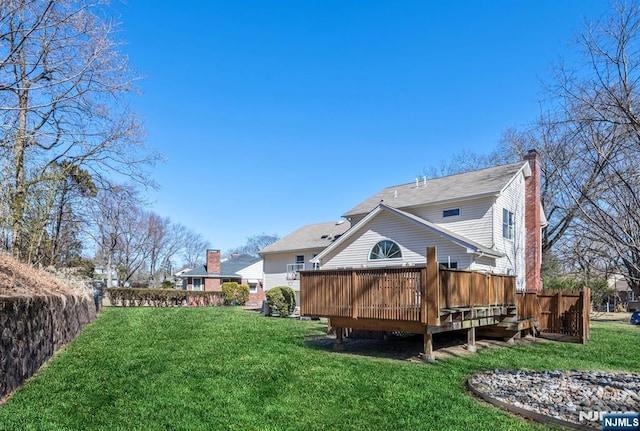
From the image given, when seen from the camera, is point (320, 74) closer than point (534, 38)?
No

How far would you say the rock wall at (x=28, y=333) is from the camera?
5.71 meters

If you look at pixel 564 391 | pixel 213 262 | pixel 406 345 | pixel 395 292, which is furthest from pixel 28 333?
pixel 213 262

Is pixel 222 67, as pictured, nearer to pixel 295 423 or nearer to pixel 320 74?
pixel 320 74

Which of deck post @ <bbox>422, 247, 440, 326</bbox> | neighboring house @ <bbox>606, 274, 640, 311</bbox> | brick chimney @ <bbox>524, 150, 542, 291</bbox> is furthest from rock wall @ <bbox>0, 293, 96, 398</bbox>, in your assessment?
neighboring house @ <bbox>606, 274, 640, 311</bbox>

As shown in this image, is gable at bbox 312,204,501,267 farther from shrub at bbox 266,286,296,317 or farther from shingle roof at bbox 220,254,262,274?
shingle roof at bbox 220,254,262,274

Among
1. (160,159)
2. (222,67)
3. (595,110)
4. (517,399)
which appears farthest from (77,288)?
(595,110)

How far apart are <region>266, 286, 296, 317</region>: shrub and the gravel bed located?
13295mm

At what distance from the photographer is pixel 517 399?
5.91m

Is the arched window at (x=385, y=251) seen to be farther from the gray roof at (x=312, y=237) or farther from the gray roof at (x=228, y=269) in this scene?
the gray roof at (x=228, y=269)

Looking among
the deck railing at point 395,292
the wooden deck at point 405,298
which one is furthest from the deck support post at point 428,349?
the deck railing at point 395,292

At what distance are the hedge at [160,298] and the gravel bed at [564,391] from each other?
23.8 m

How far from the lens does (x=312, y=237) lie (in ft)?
91.5

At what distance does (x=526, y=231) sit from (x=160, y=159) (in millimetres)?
17237

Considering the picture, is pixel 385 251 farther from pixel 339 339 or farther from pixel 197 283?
pixel 197 283
